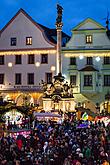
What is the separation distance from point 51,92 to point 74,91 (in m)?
5.85

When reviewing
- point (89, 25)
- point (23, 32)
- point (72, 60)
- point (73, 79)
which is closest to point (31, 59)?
point (23, 32)

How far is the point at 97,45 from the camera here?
173 feet

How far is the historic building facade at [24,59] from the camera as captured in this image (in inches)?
2158

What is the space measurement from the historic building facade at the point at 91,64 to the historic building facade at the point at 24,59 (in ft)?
10.9

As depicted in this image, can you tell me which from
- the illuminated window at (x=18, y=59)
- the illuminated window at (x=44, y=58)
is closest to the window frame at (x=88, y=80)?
the illuminated window at (x=44, y=58)

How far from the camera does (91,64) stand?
53.0 meters

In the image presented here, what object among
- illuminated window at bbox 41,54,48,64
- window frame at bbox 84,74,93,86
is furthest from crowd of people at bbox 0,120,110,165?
illuminated window at bbox 41,54,48,64

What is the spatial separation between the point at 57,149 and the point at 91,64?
107 feet

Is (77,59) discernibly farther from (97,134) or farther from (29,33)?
(97,134)

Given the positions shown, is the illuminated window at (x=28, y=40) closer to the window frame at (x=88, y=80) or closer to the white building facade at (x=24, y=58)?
the white building facade at (x=24, y=58)

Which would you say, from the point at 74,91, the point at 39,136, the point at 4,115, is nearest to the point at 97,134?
the point at 39,136

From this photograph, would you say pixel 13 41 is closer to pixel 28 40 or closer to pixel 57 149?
pixel 28 40

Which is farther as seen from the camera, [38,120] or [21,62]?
[21,62]

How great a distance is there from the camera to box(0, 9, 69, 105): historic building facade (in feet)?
180
